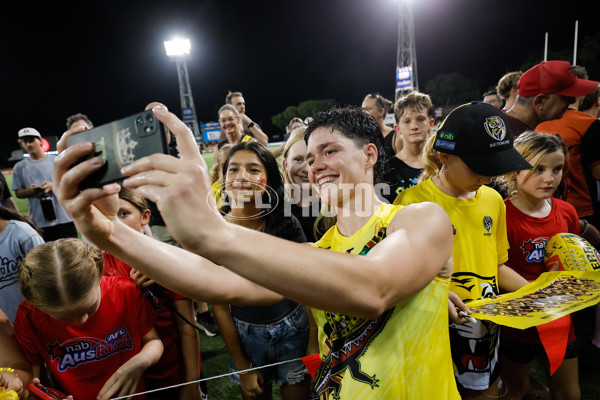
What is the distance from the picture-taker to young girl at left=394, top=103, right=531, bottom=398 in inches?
68.5

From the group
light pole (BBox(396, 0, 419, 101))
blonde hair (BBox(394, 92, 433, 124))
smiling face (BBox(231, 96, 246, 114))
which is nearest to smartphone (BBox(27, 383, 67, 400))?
blonde hair (BBox(394, 92, 433, 124))

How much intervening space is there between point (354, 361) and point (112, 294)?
4.99ft

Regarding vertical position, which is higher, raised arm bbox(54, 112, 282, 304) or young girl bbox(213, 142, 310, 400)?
raised arm bbox(54, 112, 282, 304)

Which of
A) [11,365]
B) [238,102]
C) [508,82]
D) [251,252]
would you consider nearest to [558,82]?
[508,82]

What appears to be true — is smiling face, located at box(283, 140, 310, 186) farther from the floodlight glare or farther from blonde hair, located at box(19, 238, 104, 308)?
the floodlight glare

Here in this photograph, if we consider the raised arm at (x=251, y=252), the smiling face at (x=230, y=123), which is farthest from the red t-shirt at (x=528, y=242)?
the smiling face at (x=230, y=123)

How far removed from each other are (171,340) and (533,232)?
253cm

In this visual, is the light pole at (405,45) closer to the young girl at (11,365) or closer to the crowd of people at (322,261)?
the crowd of people at (322,261)

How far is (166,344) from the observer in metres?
2.21

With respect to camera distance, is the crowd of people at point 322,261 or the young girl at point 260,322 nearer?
the crowd of people at point 322,261

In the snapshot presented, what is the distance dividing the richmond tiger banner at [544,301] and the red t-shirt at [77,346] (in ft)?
6.16

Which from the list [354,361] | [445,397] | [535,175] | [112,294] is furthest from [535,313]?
[112,294]

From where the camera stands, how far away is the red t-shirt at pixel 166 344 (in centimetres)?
212

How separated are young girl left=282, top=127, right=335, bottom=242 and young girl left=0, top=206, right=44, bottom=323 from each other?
7.33ft
